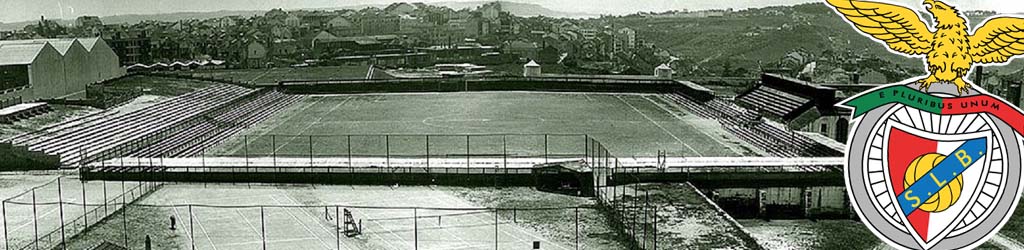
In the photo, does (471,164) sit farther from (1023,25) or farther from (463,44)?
(463,44)

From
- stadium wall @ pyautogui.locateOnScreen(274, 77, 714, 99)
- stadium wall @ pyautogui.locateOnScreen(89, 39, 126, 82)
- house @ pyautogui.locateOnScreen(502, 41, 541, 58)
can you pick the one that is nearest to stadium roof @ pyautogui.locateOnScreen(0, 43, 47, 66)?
stadium wall @ pyautogui.locateOnScreen(89, 39, 126, 82)

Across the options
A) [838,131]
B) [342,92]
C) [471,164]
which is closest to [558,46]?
[342,92]

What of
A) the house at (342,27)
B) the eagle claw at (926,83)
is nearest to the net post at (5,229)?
the eagle claw at (926,83)

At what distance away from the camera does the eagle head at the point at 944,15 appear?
8477 millimetres

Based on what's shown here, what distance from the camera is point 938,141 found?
864 cm

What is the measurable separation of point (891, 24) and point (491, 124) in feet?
93.5

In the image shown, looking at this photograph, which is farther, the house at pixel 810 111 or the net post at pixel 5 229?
the house at pixel 810 111

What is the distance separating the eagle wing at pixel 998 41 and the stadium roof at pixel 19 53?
3749 centimetres

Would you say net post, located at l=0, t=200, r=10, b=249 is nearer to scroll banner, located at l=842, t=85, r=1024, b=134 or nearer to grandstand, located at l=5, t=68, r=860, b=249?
grandstand, located at l=5, t=68, r=860, b=249

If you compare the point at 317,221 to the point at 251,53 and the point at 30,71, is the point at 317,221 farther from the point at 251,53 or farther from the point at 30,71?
the point at 251,53

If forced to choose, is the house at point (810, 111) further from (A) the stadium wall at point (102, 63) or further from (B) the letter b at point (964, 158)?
(A) the stadium wall at point (102, 63)

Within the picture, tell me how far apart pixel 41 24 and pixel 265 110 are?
6581 centimetres

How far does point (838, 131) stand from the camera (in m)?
32.4

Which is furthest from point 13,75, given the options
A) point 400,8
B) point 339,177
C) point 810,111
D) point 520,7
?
point 400,8
